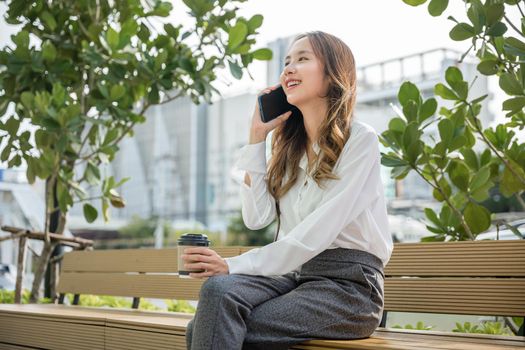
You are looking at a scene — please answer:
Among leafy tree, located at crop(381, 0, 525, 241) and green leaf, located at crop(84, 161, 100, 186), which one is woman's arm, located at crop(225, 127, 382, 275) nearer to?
leafy tree, located at crop(381, 0, 525, 241)

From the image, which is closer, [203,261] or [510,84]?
[203,261]

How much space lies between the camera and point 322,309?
5.84 ft

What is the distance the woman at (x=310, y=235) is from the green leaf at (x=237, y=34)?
1412mm

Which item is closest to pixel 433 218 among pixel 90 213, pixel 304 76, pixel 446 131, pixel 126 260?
pixel 446 131

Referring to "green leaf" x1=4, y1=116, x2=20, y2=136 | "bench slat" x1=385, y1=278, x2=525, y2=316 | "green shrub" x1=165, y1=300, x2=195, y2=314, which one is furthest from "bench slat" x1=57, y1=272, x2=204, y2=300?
"bench slat" x1=385, y1=278, x2=525, y2=316

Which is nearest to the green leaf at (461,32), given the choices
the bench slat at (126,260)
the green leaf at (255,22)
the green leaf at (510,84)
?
the green leaf at (510,84)

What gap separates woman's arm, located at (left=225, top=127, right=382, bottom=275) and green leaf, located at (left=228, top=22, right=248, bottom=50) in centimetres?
172

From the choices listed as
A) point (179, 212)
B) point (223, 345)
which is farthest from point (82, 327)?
point (179, 212)

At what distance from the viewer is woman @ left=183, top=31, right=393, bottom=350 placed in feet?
5.73

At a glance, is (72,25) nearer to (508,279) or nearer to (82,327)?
(82,327)

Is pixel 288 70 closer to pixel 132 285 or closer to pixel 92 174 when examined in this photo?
pixel 132 285

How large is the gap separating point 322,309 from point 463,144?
109cm

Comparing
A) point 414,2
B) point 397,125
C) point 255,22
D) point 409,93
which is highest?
point 255,22

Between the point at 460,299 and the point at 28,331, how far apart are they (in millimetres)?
1870
